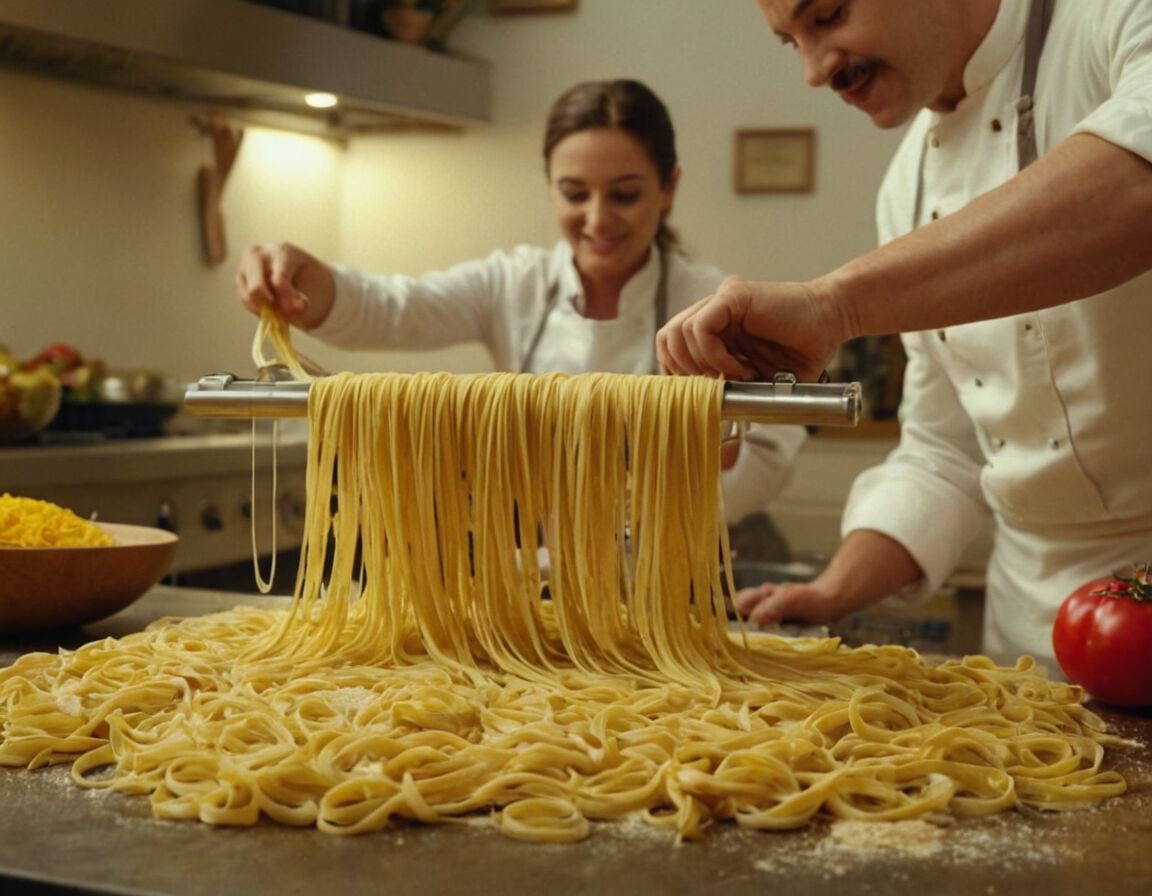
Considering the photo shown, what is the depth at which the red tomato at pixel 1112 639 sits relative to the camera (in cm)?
149

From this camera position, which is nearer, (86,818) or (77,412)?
(86,818)

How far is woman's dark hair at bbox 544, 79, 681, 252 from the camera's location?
9.81ft

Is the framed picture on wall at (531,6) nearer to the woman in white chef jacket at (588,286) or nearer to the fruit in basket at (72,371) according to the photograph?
the woman in white chef jacket at (588,286)

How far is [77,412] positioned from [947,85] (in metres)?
2.60

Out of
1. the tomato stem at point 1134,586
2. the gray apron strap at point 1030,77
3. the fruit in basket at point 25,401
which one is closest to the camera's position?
the tomato stem at point 1134,586

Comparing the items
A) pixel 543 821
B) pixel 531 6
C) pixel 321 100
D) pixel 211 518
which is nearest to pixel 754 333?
pixel 543 821

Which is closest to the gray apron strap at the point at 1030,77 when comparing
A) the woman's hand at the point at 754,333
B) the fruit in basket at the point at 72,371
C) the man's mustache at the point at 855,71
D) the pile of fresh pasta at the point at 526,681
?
the man's mustache at the point at 855,71

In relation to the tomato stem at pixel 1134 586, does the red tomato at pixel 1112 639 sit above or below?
below

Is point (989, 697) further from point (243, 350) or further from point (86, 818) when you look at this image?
point (243, 350)

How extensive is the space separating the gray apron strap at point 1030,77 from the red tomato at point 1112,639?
2.09 ft

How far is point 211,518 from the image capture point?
3.77 metres

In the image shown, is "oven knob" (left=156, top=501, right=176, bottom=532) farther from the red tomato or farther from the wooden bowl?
the red tomato

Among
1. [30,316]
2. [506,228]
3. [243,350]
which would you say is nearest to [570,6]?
[506,228]

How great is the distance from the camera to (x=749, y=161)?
15.6ft
